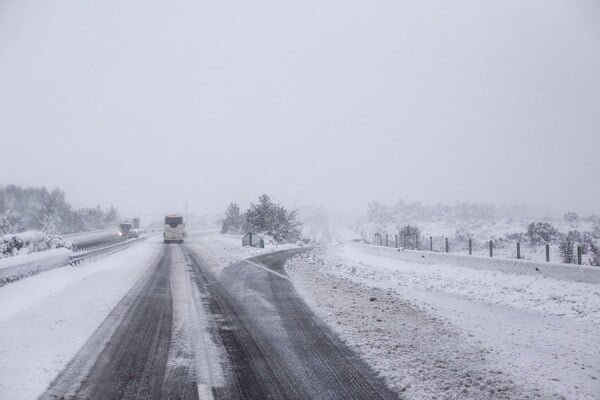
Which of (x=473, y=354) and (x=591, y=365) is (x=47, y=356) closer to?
(x=473, y=354)

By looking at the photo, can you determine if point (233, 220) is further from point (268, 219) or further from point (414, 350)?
point (414, 350)

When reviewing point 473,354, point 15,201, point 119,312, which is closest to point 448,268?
point 473,354

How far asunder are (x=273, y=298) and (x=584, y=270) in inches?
381

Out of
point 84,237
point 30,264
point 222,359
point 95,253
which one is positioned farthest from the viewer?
point 84,237

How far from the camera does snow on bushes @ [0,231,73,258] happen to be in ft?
53.4

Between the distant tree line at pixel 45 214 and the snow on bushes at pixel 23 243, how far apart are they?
7316 cm

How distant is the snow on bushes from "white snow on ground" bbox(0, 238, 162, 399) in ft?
5.15

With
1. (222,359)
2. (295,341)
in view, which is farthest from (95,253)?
(222,359)

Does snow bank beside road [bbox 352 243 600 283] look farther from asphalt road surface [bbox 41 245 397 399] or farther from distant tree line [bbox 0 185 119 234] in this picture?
distant tree line [bbox 0 185 119 234]

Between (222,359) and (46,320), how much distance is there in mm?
4872

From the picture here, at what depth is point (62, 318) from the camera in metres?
9.17

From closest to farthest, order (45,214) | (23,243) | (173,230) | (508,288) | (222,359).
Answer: (222,359) < (508,288) < (23,243) < (173,230) < (45,214)

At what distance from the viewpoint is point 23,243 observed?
17328 millimetres

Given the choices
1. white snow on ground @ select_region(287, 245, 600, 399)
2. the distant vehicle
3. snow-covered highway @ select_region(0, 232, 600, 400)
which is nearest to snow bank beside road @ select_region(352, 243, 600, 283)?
white snow on ground @ select_region(287, 245, 600, 399)
